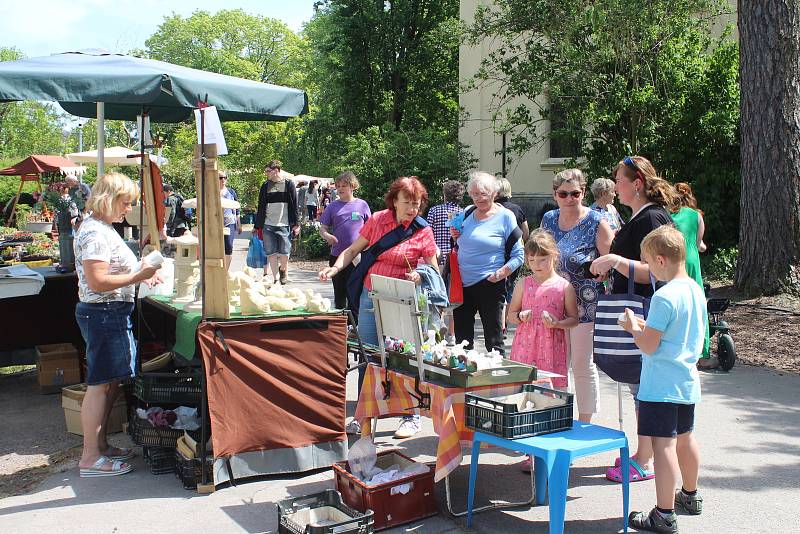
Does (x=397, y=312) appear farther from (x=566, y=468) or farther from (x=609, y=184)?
(x=609, y=184)

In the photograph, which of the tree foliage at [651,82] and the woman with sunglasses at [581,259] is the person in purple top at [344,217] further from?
the tree foliage at [651,82]

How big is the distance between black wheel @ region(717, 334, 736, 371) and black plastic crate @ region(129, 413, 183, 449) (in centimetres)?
538

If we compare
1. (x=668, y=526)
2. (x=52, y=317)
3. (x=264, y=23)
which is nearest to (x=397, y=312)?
(x=668, y=526)

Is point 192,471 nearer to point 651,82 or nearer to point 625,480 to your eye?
point 625,480

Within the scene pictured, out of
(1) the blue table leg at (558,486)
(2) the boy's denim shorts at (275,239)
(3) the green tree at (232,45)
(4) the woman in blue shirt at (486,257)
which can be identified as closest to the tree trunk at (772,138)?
(4) the woman in blue shirt at (486,257)

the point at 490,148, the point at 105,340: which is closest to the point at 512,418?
the point at 105,340

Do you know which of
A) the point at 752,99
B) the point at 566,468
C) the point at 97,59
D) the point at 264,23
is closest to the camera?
the point at 566,468

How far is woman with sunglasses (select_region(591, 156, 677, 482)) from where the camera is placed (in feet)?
15.9

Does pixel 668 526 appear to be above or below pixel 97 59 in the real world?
below

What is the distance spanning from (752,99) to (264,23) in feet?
193

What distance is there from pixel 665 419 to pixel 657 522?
0.54m

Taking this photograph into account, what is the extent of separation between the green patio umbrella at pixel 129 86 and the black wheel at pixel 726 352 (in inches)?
182

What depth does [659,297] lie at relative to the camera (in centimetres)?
409

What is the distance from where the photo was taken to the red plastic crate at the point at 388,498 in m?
4.35
